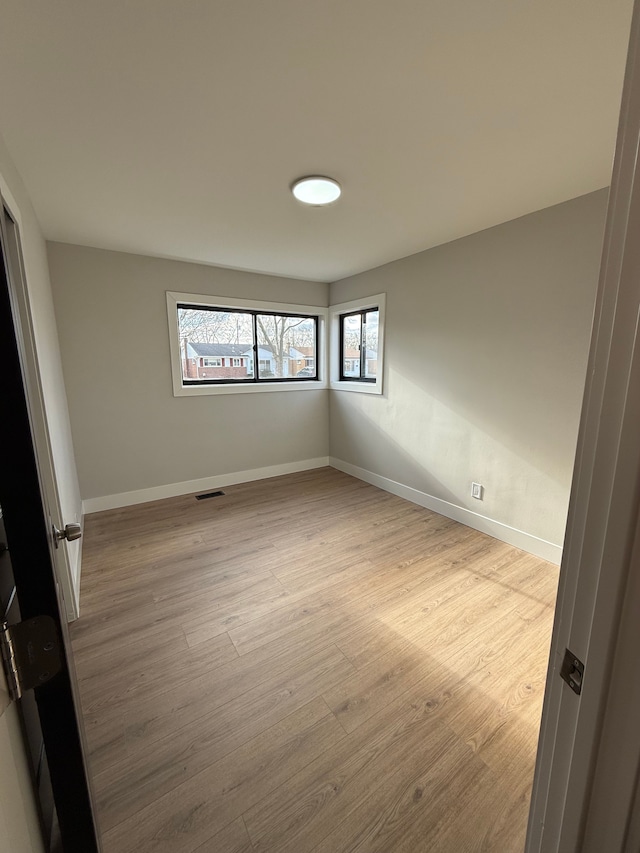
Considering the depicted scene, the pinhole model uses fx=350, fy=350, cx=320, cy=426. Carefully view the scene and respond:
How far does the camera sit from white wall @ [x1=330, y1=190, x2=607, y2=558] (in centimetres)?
228

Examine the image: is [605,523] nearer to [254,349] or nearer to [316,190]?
[316,190]

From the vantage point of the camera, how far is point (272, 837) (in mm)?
1058

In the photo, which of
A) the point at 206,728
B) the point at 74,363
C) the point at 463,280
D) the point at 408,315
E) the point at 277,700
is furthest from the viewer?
the point at 408,315

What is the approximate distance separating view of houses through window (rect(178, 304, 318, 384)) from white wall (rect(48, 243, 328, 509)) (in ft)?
0.73

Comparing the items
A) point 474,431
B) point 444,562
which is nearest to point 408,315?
point 474,431

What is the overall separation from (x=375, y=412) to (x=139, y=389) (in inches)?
96.5

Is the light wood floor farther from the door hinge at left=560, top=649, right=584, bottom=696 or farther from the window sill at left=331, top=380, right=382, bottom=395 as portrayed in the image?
the window sill at left=331, top=380, right=382, bottom=395

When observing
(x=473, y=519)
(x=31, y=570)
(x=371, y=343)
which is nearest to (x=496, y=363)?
(x=473, y=519)

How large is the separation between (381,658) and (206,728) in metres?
0.81

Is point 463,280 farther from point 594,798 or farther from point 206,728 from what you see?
point 206,728

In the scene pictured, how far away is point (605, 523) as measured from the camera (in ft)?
1.52

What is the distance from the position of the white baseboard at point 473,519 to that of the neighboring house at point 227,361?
62.9 inches

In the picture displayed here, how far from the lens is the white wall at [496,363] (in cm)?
228

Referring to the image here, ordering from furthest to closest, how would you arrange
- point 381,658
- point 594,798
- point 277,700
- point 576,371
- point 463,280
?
point 463,280 → point 576,371 → point 381,658 → point 277,700 → point 594,798
